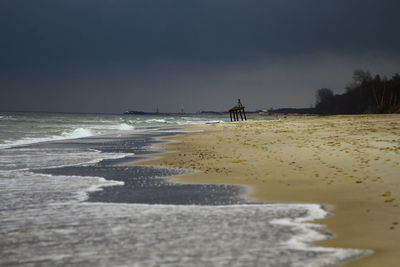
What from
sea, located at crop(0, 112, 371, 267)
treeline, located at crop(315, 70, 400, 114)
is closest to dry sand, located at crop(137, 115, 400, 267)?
sea, located at crop(0, 112, 371, 267)

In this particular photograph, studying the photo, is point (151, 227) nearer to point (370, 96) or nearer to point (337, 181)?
point (337, 181)

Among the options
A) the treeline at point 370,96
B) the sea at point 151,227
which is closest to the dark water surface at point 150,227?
the sea at point 151,227

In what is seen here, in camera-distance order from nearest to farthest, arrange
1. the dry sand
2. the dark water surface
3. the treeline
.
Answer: the dark water surface
the dry sand
the treeline

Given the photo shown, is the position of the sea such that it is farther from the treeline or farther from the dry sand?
the treeline

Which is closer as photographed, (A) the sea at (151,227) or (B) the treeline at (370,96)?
(A) the sea at (151,227)

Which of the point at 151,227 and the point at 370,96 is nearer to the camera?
the point at 151,227

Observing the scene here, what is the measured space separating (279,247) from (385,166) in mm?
6724

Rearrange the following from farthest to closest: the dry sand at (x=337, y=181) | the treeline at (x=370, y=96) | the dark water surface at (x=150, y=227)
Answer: the treeline at (x=370, y=96), the dry sand at (x=337, y=181), the dark water surface at (x=150, y=227)

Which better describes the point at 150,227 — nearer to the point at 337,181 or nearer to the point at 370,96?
the point at 337,181

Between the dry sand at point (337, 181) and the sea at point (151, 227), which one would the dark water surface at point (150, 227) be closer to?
the sea at point (151, 227)

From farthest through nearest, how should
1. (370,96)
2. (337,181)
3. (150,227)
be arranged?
(370,96)
(337,181)
(150,227)

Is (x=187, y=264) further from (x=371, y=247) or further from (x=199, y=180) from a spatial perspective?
(x=199, y=180)

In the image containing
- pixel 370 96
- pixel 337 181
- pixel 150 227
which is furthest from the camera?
pixel 370 96

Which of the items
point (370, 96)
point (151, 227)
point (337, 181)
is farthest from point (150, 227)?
point (370, 96)
